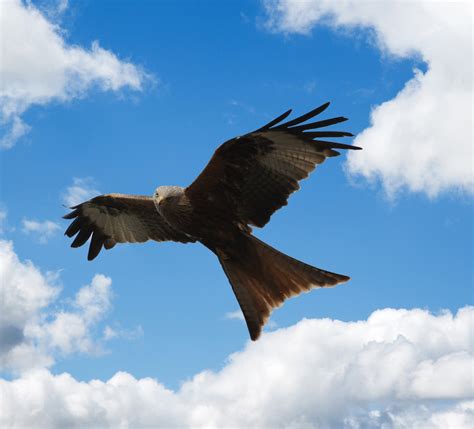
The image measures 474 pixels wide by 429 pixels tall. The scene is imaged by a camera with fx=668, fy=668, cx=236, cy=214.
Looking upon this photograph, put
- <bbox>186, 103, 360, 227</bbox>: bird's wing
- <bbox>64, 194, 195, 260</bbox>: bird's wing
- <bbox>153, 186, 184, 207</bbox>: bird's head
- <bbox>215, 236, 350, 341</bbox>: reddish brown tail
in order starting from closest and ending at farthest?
1. <bbox>186, 103, 360, 227</bbox>: bird's wing
2. <bbox>153, 186, 184, 207</bbox>: bird's head
3. <bbox>215, 236, 350, 341</bbox>: reddish brown tail
4. <bbox>64, 194, 195, 260</bbox>: bird's wing

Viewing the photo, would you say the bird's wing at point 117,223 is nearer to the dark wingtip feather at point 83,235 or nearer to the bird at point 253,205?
the dark wingtip feather at point 83,235

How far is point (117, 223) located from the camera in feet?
37.5

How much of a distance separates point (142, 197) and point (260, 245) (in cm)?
274

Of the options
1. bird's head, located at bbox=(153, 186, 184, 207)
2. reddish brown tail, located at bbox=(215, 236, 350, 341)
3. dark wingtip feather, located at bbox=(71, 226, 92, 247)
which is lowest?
reddish brown tail, located at bbox=(215, 236, 350, 341)

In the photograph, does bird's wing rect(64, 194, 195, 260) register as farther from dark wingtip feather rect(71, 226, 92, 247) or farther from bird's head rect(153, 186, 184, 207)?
bird's head rect(153, 186, 184, 207)

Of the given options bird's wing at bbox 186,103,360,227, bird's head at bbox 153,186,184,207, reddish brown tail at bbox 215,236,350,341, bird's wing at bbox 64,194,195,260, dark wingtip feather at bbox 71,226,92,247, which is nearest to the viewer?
bird's wing at bbox 186,103,360,227

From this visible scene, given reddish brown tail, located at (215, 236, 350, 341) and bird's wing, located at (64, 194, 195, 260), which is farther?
bird's wing, located at (64, 194, 195, 260)

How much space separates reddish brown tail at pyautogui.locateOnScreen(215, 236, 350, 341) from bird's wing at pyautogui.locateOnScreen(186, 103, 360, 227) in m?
0.44

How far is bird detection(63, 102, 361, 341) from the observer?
28.1 feet

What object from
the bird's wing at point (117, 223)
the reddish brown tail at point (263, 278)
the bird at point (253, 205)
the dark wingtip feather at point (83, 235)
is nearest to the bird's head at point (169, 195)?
the bird at point (253, 205)

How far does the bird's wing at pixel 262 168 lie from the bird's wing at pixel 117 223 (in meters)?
1.93

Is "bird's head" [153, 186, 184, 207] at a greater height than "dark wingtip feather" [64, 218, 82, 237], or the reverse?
"dark wingtip feather" [64, 218, 82, 237]

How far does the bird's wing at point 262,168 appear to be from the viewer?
333 inches

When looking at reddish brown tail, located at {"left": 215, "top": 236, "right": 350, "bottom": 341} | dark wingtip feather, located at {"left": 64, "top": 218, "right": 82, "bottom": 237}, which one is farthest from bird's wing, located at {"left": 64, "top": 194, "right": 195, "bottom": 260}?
reddish brown tail, located at {"left": 215, "top": 236, "right": 350, "bottom": 341}
